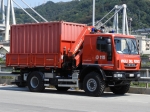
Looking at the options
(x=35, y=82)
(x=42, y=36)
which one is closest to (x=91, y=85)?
(x=35, y=82)

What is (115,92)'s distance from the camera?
60.0ft

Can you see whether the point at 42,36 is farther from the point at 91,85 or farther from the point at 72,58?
the point at 91,85

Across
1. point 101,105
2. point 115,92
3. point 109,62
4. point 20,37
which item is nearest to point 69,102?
point 101,105

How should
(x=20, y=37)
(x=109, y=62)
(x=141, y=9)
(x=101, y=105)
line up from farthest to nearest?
(x=141, y=9)
(x=20, y=37)
(x=109, y=62)
(x=101, y=105)

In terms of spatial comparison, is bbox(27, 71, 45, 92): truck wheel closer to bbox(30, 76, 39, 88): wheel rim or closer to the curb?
bbox(30, 76, 39, 88): wheel rim

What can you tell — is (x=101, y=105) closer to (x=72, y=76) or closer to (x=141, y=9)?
(x=72, y=76)

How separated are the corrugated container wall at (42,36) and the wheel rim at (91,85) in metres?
2.14

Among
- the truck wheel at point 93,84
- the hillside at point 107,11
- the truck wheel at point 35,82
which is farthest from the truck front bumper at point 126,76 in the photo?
the hillside at point 107,11

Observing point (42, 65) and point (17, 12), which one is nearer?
point (42, 65)

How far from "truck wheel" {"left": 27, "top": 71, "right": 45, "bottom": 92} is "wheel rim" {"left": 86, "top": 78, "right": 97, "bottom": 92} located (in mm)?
2580

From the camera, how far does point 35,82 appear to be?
62.3 ft

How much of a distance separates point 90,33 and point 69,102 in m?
4.58

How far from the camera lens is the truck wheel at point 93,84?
16.6 meters

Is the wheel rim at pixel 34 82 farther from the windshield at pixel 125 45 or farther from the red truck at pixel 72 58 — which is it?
the windshield at pixel 125 45
